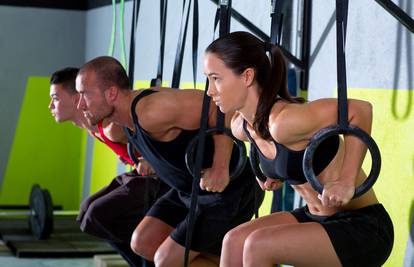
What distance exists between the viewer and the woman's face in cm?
269

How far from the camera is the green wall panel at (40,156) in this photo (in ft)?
25.8

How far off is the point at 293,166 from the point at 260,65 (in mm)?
312

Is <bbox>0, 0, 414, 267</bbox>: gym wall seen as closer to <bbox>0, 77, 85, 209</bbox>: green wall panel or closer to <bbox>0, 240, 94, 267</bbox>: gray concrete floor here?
<bbox>0, 77, 85, 209</bbox>: green wall panel

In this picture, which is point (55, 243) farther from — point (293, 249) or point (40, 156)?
point (293, 249)

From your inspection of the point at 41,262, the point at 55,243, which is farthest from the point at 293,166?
the point at 55,243

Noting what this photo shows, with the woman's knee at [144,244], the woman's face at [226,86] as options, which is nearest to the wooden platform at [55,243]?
the woman's knee at [144,244]

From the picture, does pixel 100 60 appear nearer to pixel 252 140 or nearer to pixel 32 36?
pixel 252 140

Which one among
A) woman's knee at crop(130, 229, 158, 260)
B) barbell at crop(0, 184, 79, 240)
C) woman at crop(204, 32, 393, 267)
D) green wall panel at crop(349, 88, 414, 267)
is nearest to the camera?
woman at crop(204, 32, 393, 267)

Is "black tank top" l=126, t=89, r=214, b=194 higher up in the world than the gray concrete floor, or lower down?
higher up

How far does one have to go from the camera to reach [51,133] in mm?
7934

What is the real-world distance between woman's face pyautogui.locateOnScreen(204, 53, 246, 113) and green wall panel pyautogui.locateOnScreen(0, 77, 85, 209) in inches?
209

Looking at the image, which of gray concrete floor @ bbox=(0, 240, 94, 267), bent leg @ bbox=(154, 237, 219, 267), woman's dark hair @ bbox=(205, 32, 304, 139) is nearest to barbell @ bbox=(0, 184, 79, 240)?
gray concrete floor @ bbox=(0, 240, 94, 267)

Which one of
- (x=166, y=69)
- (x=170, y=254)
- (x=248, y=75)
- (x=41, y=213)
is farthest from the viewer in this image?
(x=41, y=213)

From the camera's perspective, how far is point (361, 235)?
2566mm
